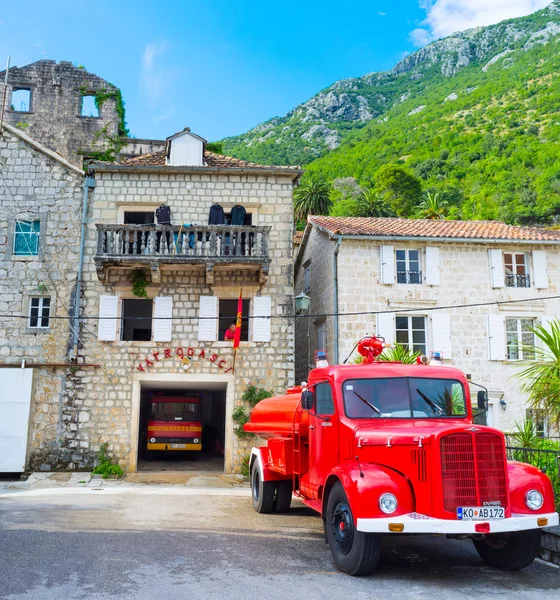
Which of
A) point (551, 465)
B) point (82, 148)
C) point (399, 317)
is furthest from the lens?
point (82, 148)

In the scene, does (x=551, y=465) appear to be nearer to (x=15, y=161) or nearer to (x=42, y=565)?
(x=42, y=565)

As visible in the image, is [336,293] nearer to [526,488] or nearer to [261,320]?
[261,320]

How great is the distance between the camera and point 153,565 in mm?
7375

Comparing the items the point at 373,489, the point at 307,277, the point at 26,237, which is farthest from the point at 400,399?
the point at 307,277

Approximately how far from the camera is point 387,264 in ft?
69.0

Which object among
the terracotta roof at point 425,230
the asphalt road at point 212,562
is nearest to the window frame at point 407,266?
the terracotta roof at point 425,230

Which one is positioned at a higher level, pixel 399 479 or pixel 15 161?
pixel 15 161

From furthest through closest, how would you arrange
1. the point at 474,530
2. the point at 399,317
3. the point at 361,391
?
1. the point at 399,317
2. the point at 361,391
3. the point at 474,530

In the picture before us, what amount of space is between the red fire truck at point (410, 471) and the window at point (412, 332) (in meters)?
11.8

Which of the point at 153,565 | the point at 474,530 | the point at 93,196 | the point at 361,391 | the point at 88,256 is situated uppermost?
the point at 93,196

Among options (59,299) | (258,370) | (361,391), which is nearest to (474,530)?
(361,391)

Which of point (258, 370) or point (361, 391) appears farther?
point (258, 370)

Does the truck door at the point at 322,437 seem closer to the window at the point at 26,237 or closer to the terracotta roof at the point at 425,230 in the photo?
the terracotta roof at the point at 425,230

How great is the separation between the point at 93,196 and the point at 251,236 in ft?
18.7
